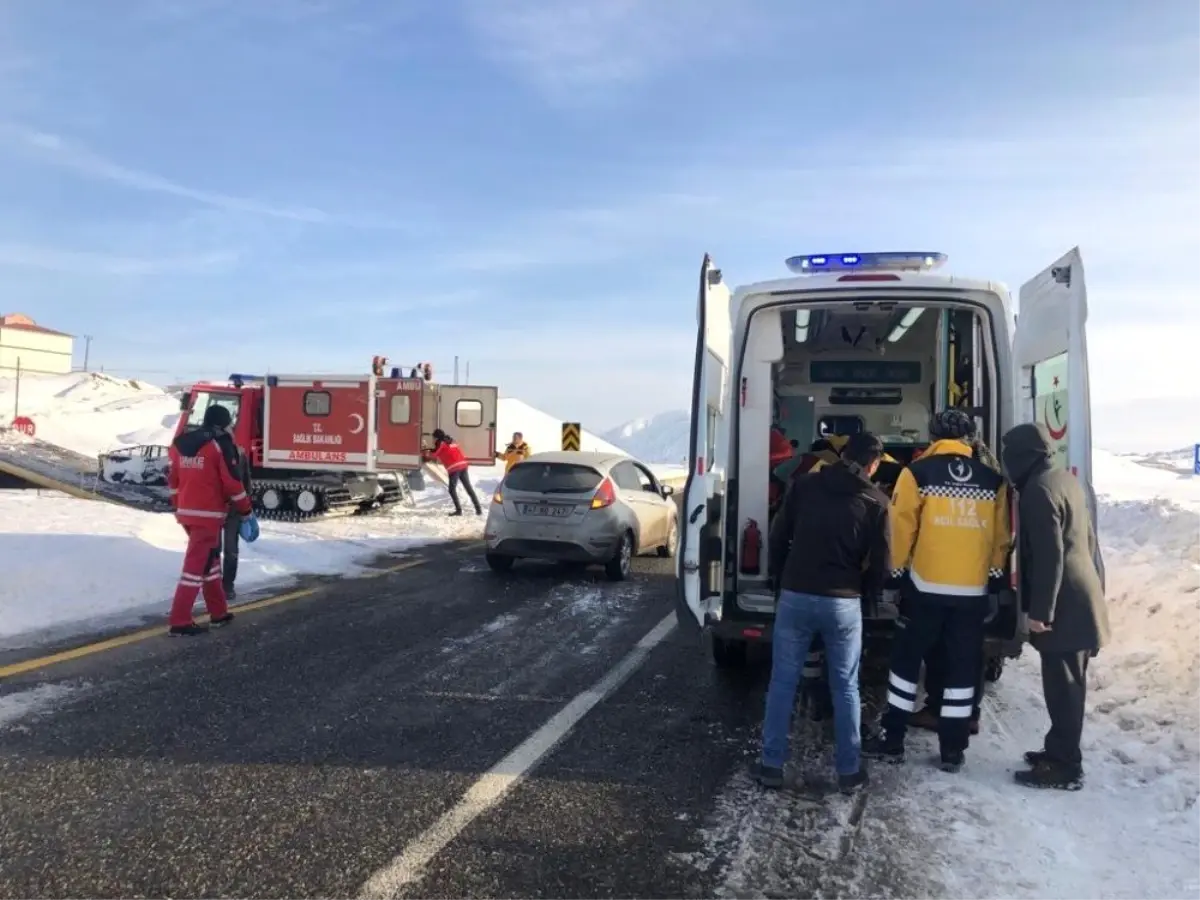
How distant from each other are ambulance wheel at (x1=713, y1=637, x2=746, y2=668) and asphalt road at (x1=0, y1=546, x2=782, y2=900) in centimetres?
18

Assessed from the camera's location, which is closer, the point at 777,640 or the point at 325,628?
the point at 777,640

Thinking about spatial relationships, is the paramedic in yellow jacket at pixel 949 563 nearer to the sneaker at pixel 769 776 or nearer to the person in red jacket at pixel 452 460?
the sneaker at pixel 769 776

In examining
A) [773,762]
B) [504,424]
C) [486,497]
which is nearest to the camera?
[773,762]

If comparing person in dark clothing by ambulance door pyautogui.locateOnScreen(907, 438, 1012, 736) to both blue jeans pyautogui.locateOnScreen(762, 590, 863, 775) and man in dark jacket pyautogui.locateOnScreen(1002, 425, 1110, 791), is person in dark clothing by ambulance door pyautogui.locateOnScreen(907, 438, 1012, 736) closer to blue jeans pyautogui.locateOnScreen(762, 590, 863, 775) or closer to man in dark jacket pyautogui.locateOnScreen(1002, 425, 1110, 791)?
man in dark jacket pyautogui.locateOnScreen(1002, 425, 1110, 791)

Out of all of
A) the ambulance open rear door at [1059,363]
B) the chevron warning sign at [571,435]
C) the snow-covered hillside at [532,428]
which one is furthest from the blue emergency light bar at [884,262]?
the snow-covered hillside at [532,428]

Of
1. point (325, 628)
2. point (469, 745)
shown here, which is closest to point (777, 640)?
point (469, 745)

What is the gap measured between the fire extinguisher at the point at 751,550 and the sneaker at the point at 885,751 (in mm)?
1305

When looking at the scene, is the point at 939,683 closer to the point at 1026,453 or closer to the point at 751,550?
the point at 751,550

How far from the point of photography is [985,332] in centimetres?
605

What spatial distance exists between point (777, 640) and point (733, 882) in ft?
4.75

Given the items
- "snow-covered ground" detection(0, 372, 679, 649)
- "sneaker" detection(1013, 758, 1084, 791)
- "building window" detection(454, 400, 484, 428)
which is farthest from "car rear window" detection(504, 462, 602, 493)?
"building window" detection(454, 400, 484, 428)

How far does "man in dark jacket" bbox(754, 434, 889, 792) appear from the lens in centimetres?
473

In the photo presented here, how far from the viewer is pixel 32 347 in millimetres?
75375

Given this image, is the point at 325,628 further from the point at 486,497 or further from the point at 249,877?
the point at 486,497
